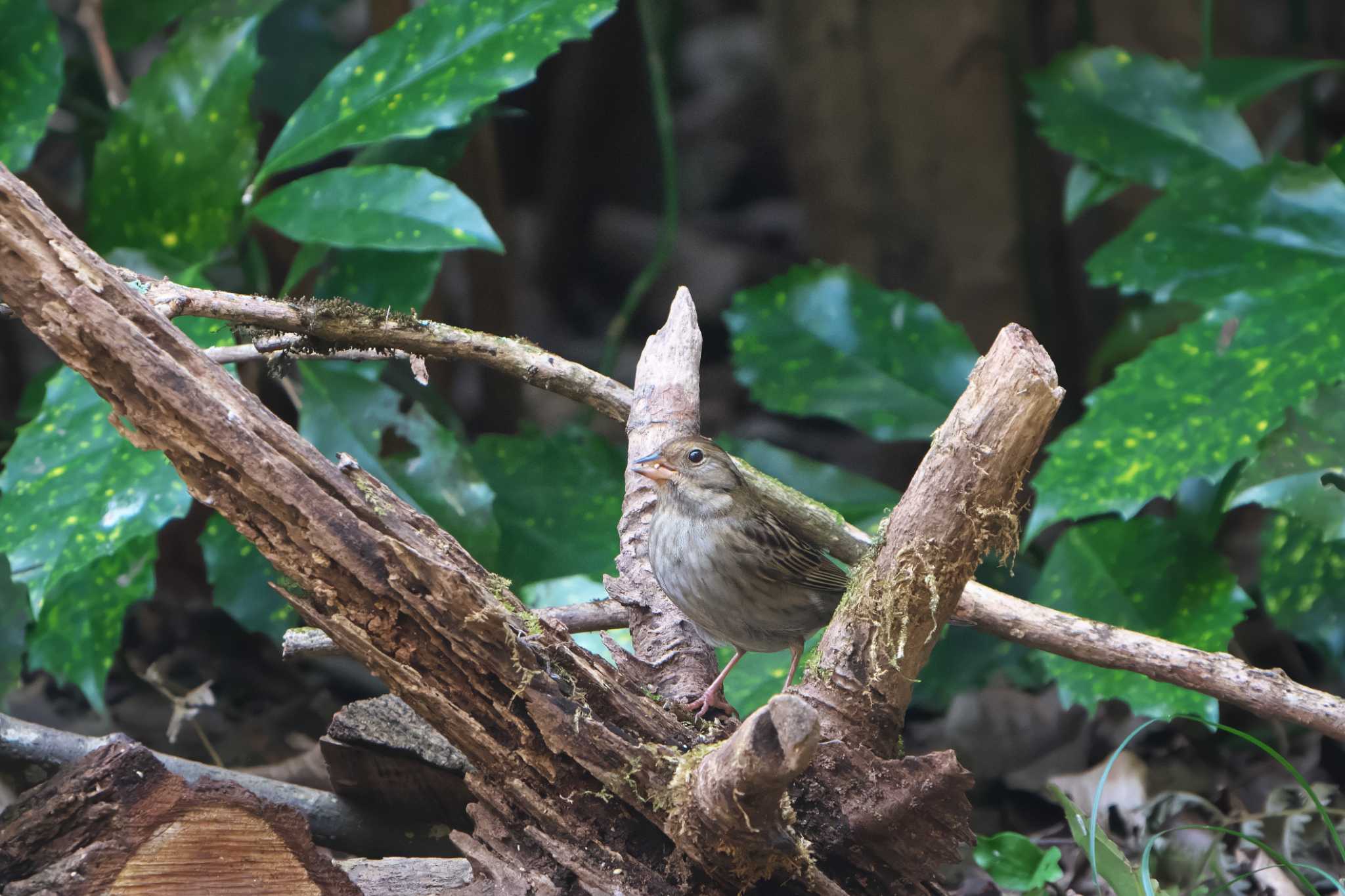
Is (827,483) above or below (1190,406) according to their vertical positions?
below

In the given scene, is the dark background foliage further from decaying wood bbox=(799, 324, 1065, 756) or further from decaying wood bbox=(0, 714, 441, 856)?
decaying wood bbox=(799, 324, 1065, 756)

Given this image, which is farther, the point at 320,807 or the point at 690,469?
the point at 690,469

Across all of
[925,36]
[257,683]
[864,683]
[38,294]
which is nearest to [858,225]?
[925,36]

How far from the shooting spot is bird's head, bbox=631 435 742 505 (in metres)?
2.97

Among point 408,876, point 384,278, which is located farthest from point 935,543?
point 384,278

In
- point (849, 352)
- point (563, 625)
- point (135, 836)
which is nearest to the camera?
point (135, 836)

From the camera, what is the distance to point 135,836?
1.96 metres

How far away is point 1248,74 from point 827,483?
6.80 ft

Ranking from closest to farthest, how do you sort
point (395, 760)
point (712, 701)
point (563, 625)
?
point (563, 625) → point (395, 760) → point (712, 701)

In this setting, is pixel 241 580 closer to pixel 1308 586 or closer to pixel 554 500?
pixel 554 500

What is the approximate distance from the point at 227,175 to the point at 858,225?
3071 millimetres

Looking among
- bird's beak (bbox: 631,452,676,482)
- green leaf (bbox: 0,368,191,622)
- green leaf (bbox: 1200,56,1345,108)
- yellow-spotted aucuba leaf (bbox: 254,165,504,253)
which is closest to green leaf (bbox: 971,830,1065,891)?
bird's beak (bbox: 631,452,676,482)

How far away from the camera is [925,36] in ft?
17.8

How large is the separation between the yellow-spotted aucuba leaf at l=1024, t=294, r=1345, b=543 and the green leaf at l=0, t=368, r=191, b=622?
2.14m
